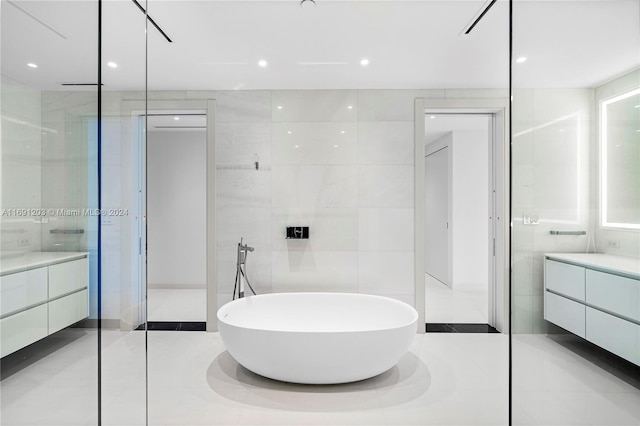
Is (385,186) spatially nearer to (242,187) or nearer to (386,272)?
(386,272)

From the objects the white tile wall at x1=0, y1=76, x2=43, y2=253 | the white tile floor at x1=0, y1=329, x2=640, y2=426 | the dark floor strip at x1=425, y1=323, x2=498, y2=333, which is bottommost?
the dark floor strip at x1=425, y1=323, x2=498, y2=333

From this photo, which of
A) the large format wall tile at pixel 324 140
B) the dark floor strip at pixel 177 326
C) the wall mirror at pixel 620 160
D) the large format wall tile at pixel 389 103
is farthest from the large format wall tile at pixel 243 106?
the wall mirror at pixel 620 160

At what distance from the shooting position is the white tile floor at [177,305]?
4031mm

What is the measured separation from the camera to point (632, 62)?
95 centimetres

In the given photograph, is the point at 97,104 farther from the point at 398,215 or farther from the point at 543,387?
the point at 398,215

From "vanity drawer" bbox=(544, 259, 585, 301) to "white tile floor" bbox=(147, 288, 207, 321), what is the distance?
3.62 metres

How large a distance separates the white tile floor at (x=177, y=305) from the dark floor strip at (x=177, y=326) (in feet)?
0.32

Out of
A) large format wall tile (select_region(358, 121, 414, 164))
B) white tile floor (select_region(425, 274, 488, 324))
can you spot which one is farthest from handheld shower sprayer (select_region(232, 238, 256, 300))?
white tile floor (select_region(425, 274, 488, 324))

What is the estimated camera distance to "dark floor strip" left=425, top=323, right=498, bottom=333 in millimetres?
3625

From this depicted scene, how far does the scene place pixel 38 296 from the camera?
2.64ft

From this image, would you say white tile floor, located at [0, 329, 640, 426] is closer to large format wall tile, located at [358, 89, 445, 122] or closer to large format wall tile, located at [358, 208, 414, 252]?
large format wall tile, located at [358, 208, 414, 252]

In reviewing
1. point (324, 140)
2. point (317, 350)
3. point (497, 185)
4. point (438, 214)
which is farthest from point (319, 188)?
point (438, 214)

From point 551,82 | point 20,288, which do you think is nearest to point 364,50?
point 551,82

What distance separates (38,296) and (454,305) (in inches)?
181
